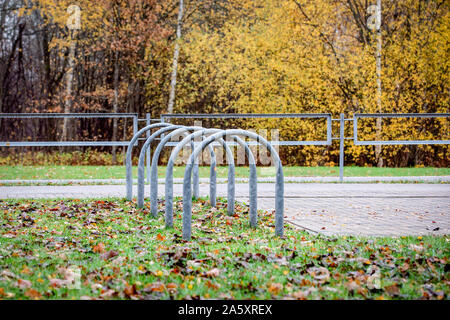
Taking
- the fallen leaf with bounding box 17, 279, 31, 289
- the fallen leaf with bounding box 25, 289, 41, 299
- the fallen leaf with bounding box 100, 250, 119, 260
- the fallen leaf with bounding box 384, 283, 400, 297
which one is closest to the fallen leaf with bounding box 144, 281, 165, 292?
the fallen leaf with bounding box 25, 289, 41, 299

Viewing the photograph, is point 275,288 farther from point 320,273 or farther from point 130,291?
point 130,291

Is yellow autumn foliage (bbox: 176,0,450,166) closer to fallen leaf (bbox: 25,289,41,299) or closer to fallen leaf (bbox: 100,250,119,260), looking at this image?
→ fallen leaf (bbox: 100,250,119,260)

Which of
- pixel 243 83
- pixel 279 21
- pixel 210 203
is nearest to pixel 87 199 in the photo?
pixel 210 203

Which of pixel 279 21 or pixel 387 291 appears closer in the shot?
pixel 387 291

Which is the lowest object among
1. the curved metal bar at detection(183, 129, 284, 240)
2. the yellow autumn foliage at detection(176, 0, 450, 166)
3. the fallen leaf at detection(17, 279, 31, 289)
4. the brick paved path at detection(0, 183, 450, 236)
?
the fallen leaf at detection(17, 279, 31, 289)

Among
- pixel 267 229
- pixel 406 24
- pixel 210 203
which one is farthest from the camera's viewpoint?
pixel 406 24

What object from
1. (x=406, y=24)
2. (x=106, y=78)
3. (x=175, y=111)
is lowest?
(x=175, y=111)

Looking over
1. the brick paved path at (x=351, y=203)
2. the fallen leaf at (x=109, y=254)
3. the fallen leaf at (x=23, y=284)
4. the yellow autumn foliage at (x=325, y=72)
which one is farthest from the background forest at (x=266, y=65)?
the fallen leaf at (x=23, y=284)

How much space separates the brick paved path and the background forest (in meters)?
8.68

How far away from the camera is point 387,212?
23.4ft

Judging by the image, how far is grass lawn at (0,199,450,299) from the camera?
355 cm

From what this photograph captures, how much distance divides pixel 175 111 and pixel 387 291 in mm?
20244

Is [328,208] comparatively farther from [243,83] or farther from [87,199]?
[243,83]

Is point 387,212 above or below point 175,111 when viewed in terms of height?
below
